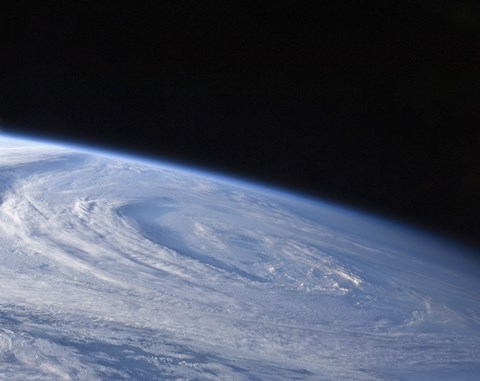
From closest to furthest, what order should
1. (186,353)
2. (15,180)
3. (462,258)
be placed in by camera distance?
(186,353), (15,180), (462,258)

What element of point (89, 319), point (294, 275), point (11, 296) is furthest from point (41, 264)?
point (294, 275)

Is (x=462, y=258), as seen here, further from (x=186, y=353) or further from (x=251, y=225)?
(x=186, y=353)

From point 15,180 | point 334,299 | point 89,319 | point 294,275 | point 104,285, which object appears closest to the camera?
point 89,319

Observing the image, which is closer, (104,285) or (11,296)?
(11,296)

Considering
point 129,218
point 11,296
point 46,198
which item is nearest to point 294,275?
point 129,218

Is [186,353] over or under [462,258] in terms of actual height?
under

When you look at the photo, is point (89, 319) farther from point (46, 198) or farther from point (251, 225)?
point (251, 225)

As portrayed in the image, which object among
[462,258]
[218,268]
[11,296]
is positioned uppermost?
[462,258]
